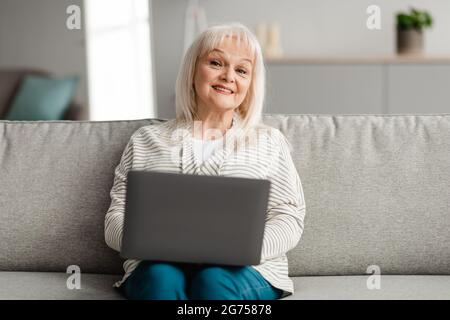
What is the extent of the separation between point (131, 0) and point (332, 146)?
298 centimetres

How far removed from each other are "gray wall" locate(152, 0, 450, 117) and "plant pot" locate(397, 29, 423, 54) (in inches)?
12.2

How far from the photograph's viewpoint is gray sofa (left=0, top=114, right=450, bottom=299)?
1.82m

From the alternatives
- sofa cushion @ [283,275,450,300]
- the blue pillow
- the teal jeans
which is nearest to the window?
the blue pillow

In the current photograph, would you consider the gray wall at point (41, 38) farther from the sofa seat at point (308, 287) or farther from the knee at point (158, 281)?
the knee at point (158, 281)

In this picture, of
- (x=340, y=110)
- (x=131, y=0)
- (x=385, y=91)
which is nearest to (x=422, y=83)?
→ (x=385, y=91)

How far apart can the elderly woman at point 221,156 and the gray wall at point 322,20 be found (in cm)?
288

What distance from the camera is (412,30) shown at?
14.4 ft

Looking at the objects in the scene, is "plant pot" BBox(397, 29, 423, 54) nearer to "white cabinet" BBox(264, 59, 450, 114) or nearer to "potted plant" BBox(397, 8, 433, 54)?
"potted plant" BBox(397, 8, 433, 54)

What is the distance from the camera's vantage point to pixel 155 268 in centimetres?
149

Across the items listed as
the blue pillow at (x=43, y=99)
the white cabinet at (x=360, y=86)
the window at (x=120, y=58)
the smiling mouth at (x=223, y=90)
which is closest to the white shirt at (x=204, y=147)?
the smiling mouth at (x=223, y=90)

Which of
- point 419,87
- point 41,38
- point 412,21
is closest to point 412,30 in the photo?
point 412,21

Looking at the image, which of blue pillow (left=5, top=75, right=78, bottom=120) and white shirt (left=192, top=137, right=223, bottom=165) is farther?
blue pillow (left=5, top=75, right=78, bottom=120)

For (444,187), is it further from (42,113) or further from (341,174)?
(42,113)

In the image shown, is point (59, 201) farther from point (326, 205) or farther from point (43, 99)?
point (43, 99)
